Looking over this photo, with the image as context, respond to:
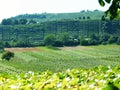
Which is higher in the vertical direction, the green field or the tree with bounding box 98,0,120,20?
the tree with bounding box 98,0,120,20

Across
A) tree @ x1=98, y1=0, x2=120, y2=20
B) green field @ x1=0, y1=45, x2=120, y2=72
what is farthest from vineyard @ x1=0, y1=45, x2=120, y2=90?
tree @ x1=98, y1=0, x2=120, y2=20

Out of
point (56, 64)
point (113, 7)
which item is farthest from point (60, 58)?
point (113, 7)

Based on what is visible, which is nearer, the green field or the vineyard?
the vineyard

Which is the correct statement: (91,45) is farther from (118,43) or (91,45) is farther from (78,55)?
(78,55)

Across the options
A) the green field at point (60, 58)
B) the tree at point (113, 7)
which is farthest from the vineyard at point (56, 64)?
the tree at point (113, 7)

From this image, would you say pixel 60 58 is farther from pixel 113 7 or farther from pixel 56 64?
pixel 113 7

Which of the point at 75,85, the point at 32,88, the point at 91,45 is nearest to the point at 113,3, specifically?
the point at 75,85

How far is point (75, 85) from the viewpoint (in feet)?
18.9

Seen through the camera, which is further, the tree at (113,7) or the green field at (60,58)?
the green field at (60,58)

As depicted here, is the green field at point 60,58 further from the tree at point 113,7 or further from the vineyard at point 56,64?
the tree at point 113,7

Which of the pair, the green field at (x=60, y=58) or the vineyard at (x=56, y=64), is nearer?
the vineyard at (x=56, y=64)

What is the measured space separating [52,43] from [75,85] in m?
187

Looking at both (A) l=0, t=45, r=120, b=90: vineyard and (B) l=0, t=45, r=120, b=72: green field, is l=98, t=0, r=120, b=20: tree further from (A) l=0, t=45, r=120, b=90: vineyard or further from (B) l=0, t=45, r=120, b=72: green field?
(B) l=0, t=45, r=120, b=72: green field

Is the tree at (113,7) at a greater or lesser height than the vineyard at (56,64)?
greater
